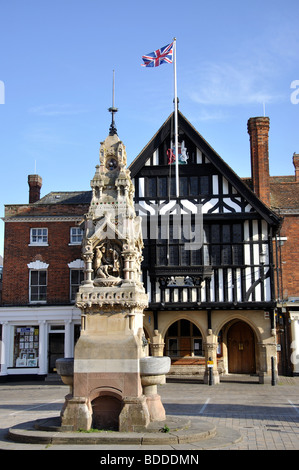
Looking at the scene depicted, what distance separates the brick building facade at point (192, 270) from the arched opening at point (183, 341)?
0.05 meters

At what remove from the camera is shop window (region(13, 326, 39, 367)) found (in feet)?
93.2

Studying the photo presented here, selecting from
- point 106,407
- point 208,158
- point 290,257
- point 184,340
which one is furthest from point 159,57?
point 106,407

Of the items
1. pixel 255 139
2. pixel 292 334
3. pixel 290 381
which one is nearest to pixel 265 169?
pixel 255 139

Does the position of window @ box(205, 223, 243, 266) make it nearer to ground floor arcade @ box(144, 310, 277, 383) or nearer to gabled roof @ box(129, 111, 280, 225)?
gabled roof @ box(129, 111, 280, 225)

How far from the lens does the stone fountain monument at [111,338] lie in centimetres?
1047

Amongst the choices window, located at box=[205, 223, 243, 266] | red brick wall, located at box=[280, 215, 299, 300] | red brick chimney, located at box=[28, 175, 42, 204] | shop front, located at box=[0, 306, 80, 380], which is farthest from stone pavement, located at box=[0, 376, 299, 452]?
red brick chimney, located at box=[28, 175, 42, 204]

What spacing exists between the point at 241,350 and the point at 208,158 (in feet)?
34.4

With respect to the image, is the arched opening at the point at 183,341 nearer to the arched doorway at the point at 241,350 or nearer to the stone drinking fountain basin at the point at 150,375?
the arched doorway at the point at 241,350

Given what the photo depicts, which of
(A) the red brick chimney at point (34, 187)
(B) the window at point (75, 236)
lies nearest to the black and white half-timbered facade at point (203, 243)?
(B) the window at point (75, 236)

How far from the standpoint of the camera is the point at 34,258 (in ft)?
95.2

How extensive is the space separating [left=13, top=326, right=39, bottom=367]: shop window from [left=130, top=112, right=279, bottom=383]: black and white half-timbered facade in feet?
21.9

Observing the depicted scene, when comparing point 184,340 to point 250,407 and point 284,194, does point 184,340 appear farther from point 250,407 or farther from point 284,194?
point 250,407

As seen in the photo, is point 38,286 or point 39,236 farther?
point 39,236
